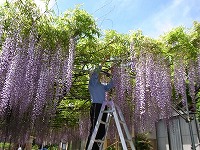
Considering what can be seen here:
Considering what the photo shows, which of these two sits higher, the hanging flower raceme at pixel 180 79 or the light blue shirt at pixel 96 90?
the hanging flower raceme at pixel 180 79

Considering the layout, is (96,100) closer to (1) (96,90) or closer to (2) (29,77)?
(1) (96,90)

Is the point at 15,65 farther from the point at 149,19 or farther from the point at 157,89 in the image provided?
the point at 157,89

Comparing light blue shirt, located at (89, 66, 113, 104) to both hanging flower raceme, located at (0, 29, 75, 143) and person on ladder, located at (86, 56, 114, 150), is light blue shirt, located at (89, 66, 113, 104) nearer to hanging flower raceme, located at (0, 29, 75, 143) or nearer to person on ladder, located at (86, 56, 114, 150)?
person on ladder, located at (86, 56, 114, 150)

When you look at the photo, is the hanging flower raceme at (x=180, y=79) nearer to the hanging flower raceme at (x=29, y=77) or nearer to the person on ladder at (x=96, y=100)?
the person on ladder at (x=96, y=100)

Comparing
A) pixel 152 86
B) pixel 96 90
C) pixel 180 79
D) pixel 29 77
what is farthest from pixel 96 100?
pixel 180 79

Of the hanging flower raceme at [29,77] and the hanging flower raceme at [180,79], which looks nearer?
the hanging flower raceme at [29,77]

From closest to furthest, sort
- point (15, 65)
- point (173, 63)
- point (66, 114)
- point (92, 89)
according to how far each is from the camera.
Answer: point (15, 65), point (92, 89), point (173, 63), point (66, 114)

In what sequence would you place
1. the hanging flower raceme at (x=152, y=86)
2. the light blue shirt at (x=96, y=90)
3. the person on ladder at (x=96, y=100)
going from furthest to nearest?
the hanging flower raceme at (x=152, y=86), the light blue shirt at (x=96, y=90), the person on ladder at (x=96, y=100)

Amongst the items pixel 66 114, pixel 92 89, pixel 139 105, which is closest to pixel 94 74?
pixel 92 89

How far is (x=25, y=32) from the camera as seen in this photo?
4922 millimetres

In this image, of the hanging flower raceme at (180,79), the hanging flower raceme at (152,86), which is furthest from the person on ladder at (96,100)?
the hanging flower raceme at (180,79)

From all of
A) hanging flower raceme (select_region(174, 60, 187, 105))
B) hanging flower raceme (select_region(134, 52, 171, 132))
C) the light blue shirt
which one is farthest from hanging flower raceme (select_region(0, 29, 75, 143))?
hanging flower raceme (select_region(174, 60, 187, 105))

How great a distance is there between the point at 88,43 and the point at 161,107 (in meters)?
2.39

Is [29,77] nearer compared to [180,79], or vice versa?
[29,77]
